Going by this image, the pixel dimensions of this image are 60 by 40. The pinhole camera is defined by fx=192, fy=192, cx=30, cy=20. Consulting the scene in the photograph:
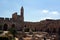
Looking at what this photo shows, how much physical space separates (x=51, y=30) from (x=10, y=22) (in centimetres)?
956

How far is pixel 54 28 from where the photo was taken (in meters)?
42.1

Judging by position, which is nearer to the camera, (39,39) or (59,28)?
(39,39)

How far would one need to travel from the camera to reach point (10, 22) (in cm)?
3797

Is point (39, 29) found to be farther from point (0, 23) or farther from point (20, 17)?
point (0, 23)

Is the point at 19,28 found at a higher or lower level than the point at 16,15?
lower

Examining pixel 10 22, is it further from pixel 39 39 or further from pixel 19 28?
pixel 39 39

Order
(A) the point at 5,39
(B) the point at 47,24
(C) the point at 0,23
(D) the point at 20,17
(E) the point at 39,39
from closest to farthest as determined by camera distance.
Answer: (A) the point at 5,39
(E) the point at 39,39
(C) the point at 0,23
(D) the point at 20,17
(B) the point at 47,24

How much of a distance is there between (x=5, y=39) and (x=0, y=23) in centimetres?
1529

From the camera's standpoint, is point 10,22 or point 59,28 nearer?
point 10,22

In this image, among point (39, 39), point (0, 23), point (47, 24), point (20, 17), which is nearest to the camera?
point (39, 39)

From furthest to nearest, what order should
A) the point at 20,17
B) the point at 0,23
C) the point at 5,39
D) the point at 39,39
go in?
1. the point at 20,17
2. the point at 0,23
3. the point at 39,39
4. the point at 5,39

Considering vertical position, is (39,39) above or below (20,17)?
below

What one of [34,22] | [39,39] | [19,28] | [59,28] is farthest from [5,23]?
[39,39]

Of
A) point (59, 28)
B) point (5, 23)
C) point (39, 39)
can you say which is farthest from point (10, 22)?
point (39, 39)
